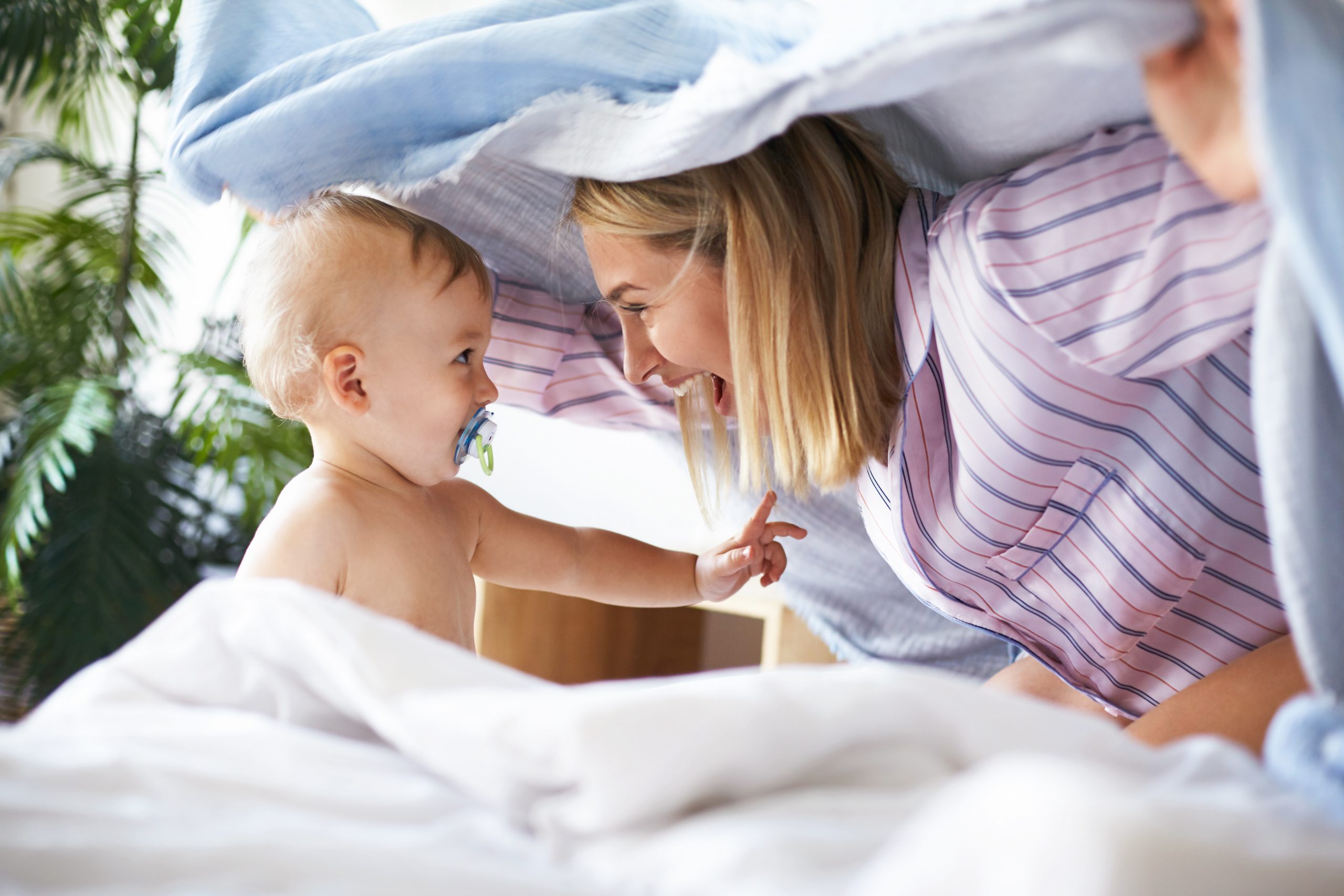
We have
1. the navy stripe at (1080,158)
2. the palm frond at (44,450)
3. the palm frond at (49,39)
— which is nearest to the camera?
the navy stripe at (1080,158)

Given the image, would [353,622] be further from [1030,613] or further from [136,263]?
[136,263]

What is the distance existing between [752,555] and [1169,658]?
34 centimetres

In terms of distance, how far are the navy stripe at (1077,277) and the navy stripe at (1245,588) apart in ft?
0.80

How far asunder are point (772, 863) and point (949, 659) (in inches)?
31.6

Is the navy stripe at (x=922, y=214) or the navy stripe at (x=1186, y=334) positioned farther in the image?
the navy stripe at (x=922, y=214)

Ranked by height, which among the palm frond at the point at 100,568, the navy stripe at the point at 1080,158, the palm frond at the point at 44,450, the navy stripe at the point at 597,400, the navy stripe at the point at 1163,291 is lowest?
the palm frond at the point at 100,568

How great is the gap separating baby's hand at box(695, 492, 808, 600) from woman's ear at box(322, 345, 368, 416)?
1.11 ft

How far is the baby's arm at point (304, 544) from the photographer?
0.75 m

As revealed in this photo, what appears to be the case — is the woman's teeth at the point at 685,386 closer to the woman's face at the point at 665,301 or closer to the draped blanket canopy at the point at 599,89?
the woman's face at the point at 665,301

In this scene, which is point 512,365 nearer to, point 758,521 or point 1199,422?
point 758,521

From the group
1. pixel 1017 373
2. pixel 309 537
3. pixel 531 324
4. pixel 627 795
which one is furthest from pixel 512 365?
pixel 627 795

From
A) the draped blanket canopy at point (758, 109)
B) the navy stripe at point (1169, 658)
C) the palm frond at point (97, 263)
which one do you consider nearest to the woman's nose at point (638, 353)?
the draped blanket canopy at point (758, 109)

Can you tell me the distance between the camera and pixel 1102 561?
73 centimetres

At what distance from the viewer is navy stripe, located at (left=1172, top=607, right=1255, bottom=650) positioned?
725 mm
